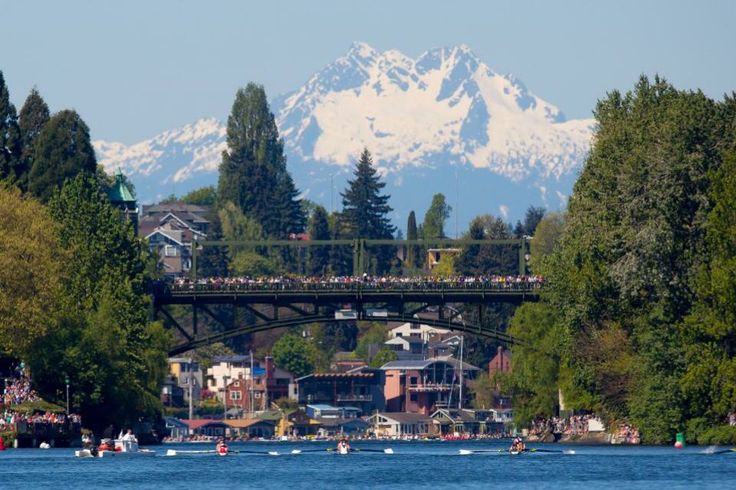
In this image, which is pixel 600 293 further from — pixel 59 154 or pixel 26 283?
pixel 59 154

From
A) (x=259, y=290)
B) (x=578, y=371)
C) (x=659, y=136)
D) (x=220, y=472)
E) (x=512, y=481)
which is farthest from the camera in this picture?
(x=259, y=290)

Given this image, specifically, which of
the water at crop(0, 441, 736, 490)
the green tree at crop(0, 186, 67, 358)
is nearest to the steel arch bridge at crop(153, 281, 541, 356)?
the green tree at crop(0, 186, 67, 358)

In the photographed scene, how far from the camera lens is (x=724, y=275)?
365 feet

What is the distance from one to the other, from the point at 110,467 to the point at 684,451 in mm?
28953

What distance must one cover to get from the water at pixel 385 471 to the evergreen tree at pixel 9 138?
51.5m

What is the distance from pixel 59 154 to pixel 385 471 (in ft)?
235

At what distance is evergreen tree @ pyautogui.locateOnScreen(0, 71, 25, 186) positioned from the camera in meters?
180

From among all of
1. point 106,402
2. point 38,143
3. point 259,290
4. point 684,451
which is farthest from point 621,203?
point 38,143

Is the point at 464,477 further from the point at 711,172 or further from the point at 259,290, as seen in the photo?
the point at 259,290

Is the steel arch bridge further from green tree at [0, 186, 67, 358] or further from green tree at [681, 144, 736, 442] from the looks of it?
green tree at [681, 144, 736, 442]

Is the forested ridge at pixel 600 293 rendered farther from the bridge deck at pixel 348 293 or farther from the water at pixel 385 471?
the bridge deck at pixel 348 293

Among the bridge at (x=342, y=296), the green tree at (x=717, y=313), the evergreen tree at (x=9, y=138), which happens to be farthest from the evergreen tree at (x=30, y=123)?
the green tree at (x=717, y=313)

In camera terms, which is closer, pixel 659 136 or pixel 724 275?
pixel 724 275

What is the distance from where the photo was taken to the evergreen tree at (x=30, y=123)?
7156 inches
